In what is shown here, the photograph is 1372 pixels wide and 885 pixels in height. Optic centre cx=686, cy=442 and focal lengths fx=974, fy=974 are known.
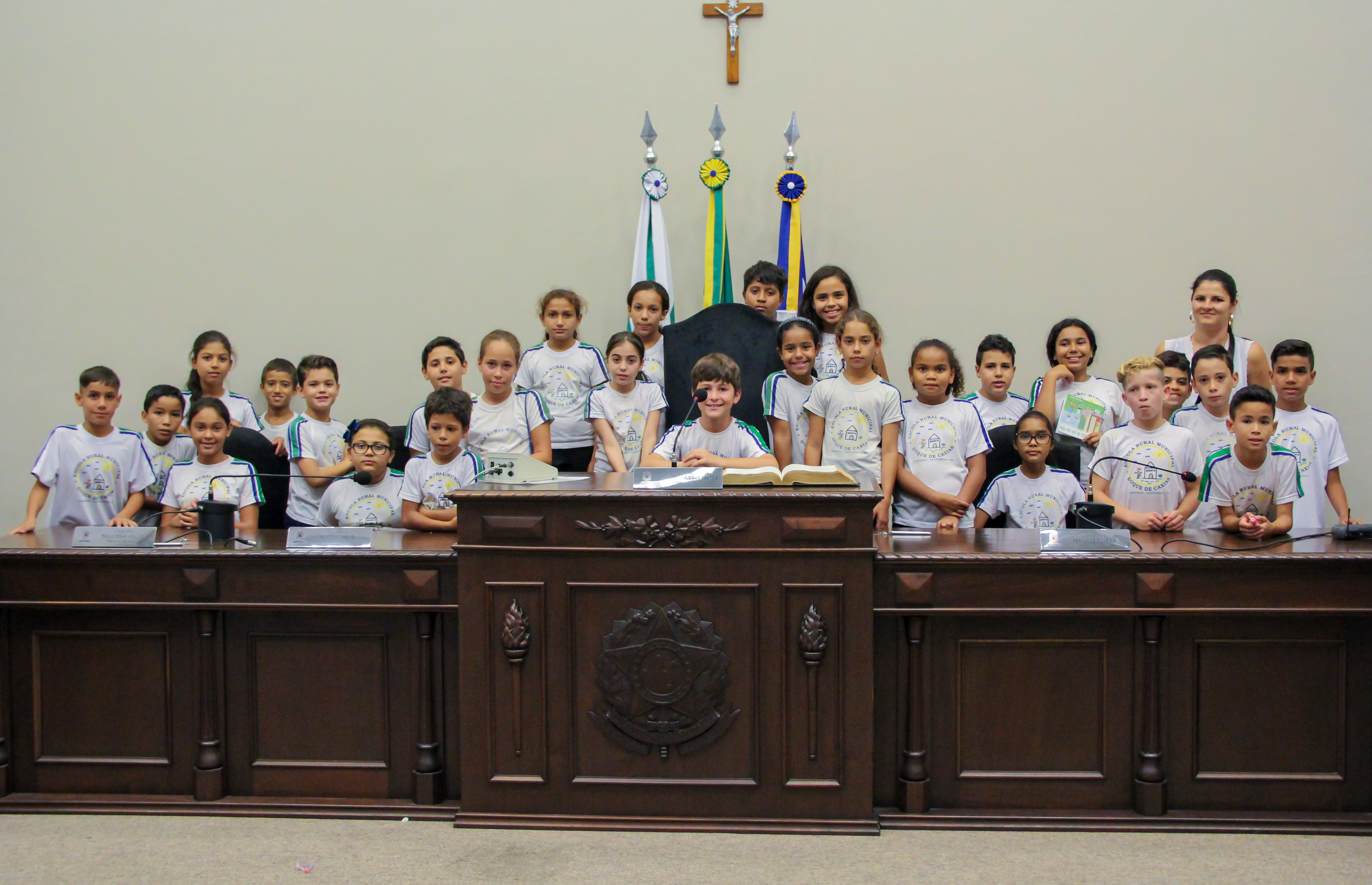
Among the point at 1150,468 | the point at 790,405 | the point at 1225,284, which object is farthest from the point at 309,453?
the point at 1225,284

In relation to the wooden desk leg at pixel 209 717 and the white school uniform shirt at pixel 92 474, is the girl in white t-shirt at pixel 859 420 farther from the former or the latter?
the white school uniform shirt at pixel 92 474


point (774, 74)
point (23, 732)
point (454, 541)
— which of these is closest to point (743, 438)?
point (454, 541)

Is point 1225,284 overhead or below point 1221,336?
overhead

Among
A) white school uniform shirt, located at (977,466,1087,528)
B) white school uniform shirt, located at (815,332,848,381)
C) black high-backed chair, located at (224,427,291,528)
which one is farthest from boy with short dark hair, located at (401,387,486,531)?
white school uniform shirt, located at (977,466,1087,528)

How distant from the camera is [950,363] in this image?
3.54 meters

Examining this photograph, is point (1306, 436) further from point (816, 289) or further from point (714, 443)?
point (714, 443)

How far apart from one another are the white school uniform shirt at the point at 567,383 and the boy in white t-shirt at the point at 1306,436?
263cm

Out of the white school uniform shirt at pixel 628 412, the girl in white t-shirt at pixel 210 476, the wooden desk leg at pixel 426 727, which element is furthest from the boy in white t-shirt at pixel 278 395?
the wooden desk leg at pixel 426 727

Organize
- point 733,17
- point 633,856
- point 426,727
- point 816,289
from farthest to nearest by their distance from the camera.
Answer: point 733,17
point 816,289
point 426,727
point 633,856

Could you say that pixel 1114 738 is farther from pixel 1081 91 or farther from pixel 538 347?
pixel 1081 91

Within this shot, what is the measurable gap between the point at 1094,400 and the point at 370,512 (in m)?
2.85

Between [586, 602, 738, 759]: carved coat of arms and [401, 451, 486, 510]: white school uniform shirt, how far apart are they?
116cm

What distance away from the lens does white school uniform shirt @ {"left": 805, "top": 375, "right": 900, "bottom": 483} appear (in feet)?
11.4

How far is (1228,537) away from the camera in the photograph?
9.20ft
